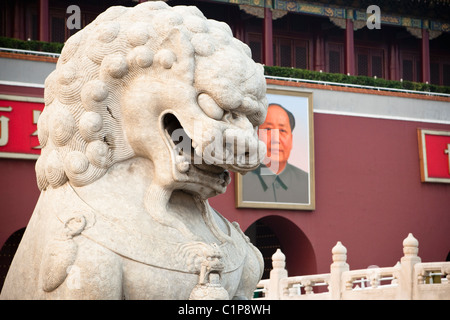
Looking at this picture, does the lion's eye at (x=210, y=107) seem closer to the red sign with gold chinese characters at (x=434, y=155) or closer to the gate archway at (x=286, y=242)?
the gate archway at (x=286, y=242)

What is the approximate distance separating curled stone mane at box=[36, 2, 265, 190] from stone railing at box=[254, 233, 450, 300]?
251 inches

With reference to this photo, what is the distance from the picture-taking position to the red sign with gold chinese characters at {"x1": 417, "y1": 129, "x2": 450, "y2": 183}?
595 inches

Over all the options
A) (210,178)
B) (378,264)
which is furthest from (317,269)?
(210,178)

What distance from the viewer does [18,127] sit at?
12.3 m

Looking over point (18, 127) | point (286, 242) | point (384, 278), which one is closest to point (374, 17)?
point (286, 242)

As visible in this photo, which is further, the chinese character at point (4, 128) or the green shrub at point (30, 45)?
the green shrub at point (30, 45)

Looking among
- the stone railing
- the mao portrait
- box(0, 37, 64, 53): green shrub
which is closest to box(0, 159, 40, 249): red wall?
box(0, 37, 64, 53): green shrub

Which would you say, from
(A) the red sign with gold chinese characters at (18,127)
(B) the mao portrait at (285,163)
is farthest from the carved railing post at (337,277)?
(A) the red sign with gold chinese characters at (18,127)

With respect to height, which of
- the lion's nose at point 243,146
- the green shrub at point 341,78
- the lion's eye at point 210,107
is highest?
the green shrub at point 341,78

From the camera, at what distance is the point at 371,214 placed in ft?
47.9

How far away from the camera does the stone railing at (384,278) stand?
9289mm

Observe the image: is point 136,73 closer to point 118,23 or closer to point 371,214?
point 118,23

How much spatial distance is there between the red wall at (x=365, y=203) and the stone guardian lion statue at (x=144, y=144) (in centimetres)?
1075
